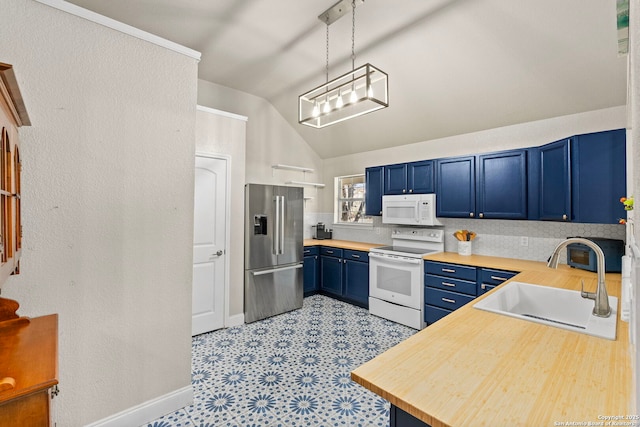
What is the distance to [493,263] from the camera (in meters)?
3.26

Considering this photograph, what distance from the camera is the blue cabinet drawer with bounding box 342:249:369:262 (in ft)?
14.2

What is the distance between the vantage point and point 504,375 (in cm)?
104

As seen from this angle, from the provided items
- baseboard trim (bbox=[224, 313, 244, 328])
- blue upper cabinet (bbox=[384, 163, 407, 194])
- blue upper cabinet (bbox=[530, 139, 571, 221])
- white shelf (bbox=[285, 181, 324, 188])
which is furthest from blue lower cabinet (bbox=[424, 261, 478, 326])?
white shelf (bbox=[285, 181, 324, 188])

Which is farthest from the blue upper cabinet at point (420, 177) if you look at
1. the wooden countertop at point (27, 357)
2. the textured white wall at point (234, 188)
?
the wooden countertop at point (27, 357)

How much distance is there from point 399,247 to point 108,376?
3633mm

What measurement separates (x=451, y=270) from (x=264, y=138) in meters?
3.35

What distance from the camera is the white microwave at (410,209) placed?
155 inches

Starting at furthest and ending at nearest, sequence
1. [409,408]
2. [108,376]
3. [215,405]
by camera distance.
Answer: [215,405] < [108,376] < [409,408]

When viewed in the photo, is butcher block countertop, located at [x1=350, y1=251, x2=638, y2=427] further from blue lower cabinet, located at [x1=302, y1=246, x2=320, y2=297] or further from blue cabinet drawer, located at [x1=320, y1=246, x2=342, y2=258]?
blue lower cabinet, located at [x1=302, y1=246, x2=320, y2=297]

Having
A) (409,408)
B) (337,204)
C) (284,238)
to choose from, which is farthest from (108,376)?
(337,204)

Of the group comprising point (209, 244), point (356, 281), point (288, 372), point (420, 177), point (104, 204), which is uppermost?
point (420, 177)

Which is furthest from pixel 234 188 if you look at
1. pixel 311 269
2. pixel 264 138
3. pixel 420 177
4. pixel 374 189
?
pixel 420 177

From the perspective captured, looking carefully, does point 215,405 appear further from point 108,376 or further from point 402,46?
point 402,46

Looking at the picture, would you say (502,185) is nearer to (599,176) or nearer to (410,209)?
(599,176)
